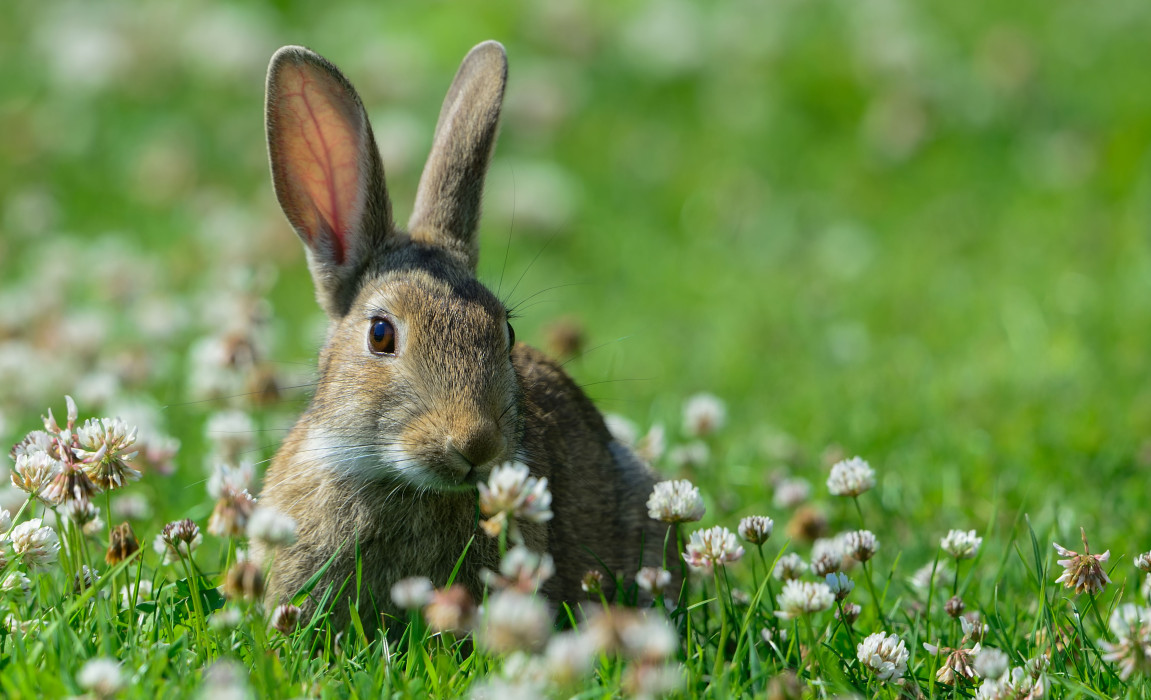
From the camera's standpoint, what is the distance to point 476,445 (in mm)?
3502

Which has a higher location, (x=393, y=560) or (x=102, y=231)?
(x=102, y=231)

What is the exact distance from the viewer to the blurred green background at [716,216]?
5973 mm

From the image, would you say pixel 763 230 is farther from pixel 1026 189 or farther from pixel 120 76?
pixel 120 76

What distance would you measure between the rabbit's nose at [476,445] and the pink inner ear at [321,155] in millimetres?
1284

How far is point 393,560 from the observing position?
12.9 feet

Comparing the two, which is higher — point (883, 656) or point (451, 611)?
point (451, 611)

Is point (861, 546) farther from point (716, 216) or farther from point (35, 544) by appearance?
point (716, 216)

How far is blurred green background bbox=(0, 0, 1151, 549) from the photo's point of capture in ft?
19.6

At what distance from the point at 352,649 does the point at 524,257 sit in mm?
5788

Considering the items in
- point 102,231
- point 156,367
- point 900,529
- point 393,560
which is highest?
point 102,231

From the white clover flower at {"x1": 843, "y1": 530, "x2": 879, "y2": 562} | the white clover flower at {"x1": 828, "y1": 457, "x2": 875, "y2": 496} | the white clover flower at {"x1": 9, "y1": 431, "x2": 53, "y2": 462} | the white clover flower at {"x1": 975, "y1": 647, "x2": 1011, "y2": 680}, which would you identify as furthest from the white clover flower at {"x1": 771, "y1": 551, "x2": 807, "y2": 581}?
the white clover flower at {"x1": 9, "y1": 431, "x2": 53, "y2": 462}

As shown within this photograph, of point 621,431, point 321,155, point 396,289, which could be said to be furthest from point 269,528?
point 621,431

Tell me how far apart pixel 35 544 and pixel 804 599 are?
6.94 ft

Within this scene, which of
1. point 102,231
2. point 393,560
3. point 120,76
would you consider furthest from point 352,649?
point 120,76
